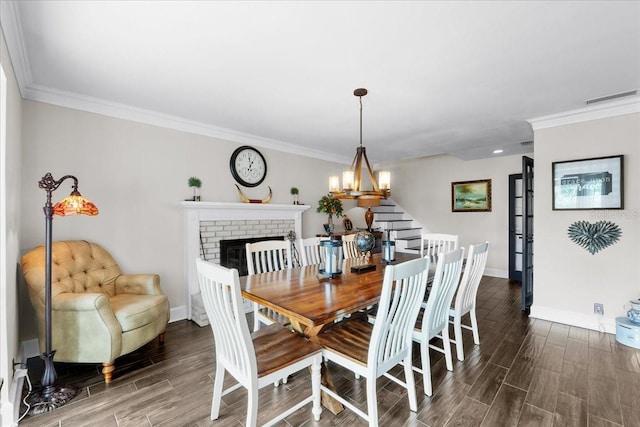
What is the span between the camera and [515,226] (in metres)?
5.26

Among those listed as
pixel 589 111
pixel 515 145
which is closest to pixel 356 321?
pixel 589 111

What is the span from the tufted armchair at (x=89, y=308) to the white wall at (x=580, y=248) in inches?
166

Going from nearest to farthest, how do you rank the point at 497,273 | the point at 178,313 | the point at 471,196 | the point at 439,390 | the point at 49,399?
the point at 49,399 → the point at 439,390 → the point at 178,313 → the point at 497,273 → the point at 471,196

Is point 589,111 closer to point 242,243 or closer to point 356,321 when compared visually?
point 356,321

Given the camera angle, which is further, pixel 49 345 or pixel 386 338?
pixel 49 345

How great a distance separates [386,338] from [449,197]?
16.5 feet

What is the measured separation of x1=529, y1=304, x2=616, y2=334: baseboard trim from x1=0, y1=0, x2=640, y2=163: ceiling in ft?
7.41

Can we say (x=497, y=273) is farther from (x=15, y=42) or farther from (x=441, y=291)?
(x=15, y=42)

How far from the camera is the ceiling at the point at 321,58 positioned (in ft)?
5.22

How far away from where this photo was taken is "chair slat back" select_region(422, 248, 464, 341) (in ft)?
6.16

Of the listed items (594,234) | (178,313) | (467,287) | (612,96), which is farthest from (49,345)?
(612,96)

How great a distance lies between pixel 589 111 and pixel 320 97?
9.51 ft

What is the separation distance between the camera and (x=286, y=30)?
174 cm

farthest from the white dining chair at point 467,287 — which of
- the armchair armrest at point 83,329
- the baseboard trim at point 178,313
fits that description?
the baseboard trim at point 178,313
